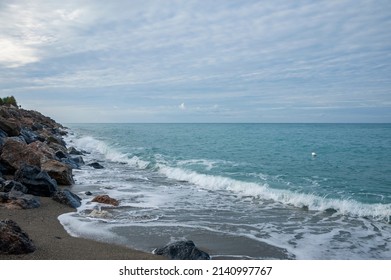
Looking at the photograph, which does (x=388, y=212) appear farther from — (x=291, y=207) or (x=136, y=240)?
(x=136, y=240)

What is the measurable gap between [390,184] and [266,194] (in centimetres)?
658

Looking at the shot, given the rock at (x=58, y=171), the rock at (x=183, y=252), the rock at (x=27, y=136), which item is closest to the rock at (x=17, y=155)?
the rock at (x=58, y=171)

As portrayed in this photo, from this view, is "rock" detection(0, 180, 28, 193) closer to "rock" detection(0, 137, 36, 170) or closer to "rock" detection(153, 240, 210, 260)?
"rock" detection(0, 137, 36, 170)

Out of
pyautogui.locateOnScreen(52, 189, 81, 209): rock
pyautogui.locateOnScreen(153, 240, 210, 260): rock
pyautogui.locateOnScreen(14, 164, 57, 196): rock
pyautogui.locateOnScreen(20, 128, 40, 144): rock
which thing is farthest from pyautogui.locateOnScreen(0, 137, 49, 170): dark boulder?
pyautogui.locateOnScreen(153, 240, 210, 260): rock

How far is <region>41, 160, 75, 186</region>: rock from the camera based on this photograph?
43.7 feet

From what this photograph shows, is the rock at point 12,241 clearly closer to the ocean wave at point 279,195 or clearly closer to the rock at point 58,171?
the rock at point 58,171

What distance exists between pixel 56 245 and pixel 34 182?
4.92 meters

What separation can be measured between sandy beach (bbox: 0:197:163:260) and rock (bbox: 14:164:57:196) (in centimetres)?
188

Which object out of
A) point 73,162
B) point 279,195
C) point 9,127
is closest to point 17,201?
point 279,195

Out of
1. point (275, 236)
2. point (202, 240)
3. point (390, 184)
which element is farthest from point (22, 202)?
point (390, 184)

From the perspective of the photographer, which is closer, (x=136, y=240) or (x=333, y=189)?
(x=136, y=240)

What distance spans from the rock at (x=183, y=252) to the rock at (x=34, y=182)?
576cm

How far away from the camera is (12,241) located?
5.65 m

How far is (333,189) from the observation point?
50.4 feet
